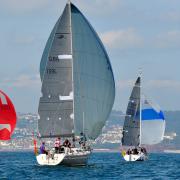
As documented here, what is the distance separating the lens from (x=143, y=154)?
292 ft

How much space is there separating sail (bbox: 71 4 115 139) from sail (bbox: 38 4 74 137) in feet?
1.77

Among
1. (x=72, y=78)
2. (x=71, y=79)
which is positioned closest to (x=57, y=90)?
(x=71, y=79)

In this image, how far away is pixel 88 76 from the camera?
219ft

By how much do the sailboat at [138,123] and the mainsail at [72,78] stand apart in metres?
22.6

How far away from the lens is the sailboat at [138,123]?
296ft

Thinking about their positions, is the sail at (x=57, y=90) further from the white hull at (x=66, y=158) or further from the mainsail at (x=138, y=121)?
the mainsail at (x=138, y=121)

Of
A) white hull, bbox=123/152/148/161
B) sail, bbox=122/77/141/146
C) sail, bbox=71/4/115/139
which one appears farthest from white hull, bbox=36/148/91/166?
sail, bbox=122/77/141/146

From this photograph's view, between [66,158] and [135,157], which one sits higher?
[135,157]

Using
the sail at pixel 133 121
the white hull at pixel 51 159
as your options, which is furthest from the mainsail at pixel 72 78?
the sail at pixel 133 121

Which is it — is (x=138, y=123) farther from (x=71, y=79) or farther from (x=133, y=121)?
(x=71, y=79)

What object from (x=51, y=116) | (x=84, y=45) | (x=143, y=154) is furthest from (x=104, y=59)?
(x=143, y=154)

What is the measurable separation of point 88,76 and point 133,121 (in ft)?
81.5

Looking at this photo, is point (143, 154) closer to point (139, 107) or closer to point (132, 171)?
point (139, 107)

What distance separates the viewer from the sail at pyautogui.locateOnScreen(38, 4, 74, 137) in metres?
66.0
